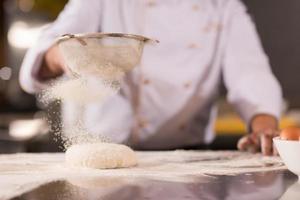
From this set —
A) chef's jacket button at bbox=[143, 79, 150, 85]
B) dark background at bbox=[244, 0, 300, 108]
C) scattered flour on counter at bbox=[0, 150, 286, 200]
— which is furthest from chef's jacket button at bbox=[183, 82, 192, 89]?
dark background at bbox=[244, 0, 300, 108]

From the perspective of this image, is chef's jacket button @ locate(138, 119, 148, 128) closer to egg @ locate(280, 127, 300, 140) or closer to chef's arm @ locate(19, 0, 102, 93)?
chef's arm @ locate(19, 0, 102, 93)

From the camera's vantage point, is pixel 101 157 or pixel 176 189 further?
pixel 101 157

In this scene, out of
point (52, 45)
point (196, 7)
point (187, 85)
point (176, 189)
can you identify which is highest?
point (196, 7)

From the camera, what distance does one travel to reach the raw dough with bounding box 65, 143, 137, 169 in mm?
1032

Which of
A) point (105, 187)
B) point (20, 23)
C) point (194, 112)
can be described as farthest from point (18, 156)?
point (20, 23)

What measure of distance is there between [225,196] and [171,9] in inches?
40.0

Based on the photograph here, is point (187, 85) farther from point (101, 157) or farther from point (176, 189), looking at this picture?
point (176, 189)

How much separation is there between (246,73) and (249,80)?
32mm

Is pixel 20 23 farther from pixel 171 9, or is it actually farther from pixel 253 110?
pixel 253 110

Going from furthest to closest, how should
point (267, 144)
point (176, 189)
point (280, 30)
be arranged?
point (280, 30) < point (267, 144) < point (176, 189)

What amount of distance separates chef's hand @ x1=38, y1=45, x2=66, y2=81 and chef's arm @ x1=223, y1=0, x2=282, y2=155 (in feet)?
1.71

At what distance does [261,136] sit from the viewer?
1.29 metres

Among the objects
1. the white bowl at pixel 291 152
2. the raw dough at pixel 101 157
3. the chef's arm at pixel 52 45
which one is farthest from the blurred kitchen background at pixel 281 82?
the white bowl at pixel 291 152

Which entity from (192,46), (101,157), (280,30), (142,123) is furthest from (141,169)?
(280,30)
